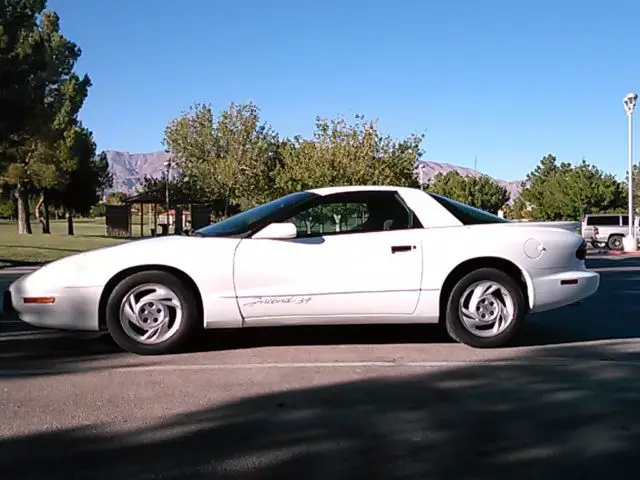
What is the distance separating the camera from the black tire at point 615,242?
32.8 meters

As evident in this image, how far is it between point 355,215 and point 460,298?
1215mm

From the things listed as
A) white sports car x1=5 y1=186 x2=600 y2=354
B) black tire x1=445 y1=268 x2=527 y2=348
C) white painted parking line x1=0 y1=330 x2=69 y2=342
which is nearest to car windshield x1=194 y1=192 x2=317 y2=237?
white sports car x1=5 y1=186 x2=600 y2=354

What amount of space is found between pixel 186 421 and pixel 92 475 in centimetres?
92

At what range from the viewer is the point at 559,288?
6691 mm

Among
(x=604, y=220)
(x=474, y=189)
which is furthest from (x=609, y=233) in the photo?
(x=474, y=189)

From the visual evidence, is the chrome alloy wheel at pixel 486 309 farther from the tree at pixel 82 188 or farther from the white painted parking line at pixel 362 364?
the tree at pixel 82 188

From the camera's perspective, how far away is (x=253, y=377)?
5.62 meters

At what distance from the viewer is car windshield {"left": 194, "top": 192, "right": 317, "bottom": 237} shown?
6.55 metres

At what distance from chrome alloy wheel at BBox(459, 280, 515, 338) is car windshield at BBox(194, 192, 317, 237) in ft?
5.62

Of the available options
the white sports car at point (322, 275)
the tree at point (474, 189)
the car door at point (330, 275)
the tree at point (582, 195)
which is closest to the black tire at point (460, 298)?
the white sports car at point (322, 275)

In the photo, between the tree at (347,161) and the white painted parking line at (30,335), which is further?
the tree at (347,161)

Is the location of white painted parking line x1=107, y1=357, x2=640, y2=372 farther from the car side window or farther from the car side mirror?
the car side window

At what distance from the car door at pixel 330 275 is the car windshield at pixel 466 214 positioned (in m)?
0.47

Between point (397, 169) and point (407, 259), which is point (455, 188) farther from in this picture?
point (407, 259)
